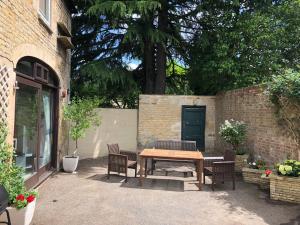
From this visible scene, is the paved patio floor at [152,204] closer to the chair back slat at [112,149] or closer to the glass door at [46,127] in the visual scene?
A: the glass door at [46,127]

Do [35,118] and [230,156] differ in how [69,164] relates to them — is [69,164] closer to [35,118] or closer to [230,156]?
[35,118]

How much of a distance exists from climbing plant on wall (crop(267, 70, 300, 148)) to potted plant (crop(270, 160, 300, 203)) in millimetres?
819

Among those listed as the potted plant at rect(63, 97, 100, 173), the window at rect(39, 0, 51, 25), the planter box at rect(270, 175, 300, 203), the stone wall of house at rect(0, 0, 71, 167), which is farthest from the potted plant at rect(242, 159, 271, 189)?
the window at rect(39, 0, 51, 25)

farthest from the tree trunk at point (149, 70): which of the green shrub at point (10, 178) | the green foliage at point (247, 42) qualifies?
the green shrub at point (10, 178)

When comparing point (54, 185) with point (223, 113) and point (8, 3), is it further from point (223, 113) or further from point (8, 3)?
point (223, 113)

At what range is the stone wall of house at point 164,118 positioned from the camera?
13.3 metres

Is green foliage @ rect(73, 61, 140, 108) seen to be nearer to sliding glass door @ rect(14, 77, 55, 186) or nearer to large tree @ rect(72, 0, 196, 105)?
large tree @ rect(72, 0, 196, 105)

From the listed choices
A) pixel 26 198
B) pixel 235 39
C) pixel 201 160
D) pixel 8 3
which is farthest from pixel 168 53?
pixel 26 198

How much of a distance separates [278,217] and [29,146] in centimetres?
559

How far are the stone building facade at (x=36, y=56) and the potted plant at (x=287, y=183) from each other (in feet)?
18.3

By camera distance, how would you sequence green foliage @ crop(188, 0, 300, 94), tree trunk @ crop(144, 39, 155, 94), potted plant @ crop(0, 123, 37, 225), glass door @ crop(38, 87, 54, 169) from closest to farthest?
1. potted plant @ crop(0, 123, 37, 225)
2. glass door @ crop(38, 87, 54, 169)
3. green foliage @ crop(188, 0, 300, 94)
4. tree trunk @ crop(144, 39, 155, 94)

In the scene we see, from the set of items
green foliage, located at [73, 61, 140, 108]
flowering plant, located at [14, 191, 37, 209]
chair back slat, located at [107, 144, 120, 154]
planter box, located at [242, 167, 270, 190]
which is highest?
green foliage, located at [73, 61, 140, 108]

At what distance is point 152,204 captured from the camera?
6.58m

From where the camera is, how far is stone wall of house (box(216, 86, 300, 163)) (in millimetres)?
8039
